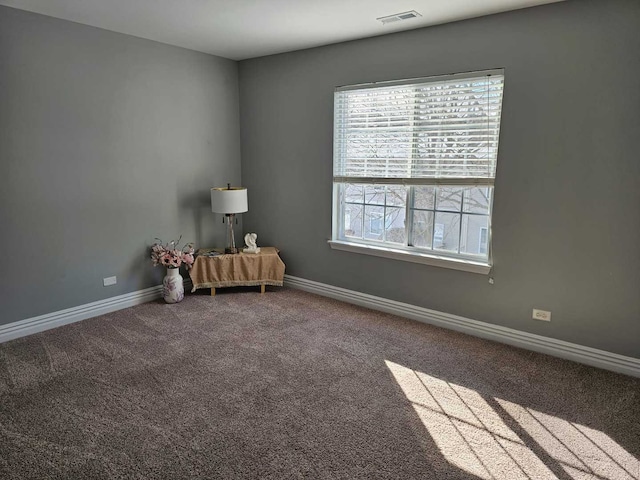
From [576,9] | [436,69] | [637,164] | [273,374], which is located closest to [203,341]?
[273,374]

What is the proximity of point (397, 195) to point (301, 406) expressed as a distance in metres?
2.19

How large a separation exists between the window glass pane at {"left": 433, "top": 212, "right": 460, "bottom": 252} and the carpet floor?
74 centimetres

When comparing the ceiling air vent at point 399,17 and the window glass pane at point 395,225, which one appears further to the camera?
the window glass pane at point 395,225

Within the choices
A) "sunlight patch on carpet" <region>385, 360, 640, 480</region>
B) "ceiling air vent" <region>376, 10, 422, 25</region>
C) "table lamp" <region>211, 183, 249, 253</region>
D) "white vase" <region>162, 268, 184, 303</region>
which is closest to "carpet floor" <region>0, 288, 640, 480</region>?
"sunlight patch on carpet" <region>385, 360, 640, 480</region>

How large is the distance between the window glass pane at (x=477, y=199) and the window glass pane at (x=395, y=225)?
0.60m

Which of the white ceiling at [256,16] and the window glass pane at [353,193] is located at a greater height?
the white ceiling at [256,16]

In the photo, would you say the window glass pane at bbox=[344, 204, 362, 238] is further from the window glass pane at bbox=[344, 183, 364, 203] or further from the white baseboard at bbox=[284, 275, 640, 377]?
the white baseboard at bbox=[284, 275, 640, 377]

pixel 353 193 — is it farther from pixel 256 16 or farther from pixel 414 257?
pixel 256 16

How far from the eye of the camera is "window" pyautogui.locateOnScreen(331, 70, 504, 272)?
11.2ft

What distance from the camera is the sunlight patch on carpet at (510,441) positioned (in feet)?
6.73

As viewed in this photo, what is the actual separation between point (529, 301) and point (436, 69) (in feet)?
6.65

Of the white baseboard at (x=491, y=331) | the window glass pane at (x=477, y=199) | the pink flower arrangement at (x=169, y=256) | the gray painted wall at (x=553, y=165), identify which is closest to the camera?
the gray painted wall at (x=553, y=165)

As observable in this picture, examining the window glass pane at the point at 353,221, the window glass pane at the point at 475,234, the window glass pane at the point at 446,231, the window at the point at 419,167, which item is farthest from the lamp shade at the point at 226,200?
the window glass pane at the point at 475,234

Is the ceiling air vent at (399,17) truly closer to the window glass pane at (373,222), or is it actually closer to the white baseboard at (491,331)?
the window glass pane at (373,222)
